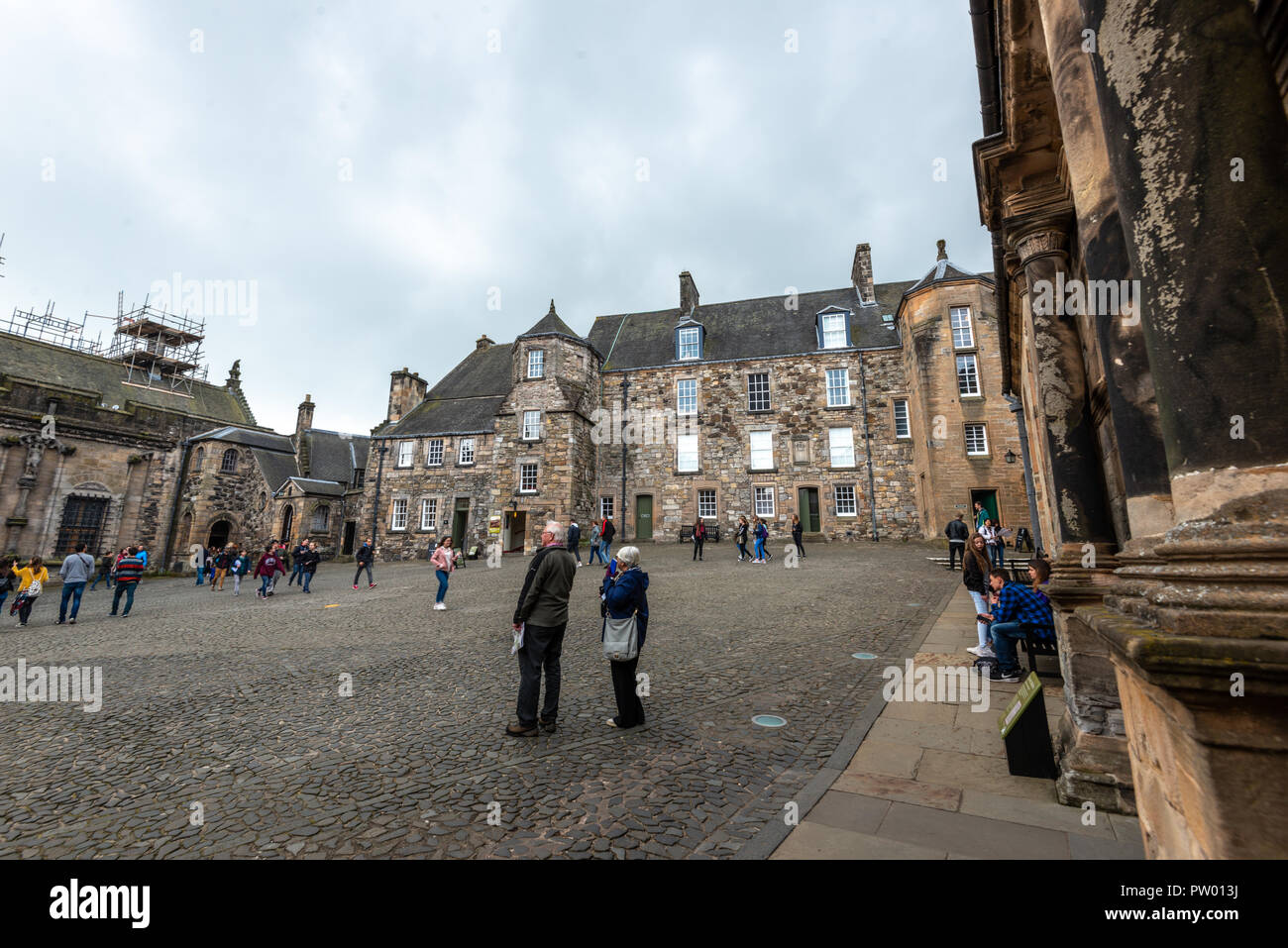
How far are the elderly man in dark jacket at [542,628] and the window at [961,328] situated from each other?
23.3 m

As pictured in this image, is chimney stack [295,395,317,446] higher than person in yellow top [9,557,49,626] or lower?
higher

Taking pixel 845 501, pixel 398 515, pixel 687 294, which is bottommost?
pixel 398 515

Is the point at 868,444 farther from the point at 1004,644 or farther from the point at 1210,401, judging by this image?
the point at 1210,401

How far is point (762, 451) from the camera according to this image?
26641mm

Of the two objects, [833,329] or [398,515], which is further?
[398,515]

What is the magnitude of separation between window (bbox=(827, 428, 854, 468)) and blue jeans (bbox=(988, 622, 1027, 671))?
20373 millimetres

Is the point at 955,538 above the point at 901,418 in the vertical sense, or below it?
below

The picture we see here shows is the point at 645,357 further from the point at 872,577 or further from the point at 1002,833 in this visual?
the point at 1002,833

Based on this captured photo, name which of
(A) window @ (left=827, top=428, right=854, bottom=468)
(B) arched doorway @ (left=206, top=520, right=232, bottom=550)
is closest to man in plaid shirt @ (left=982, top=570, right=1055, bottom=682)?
(A) window @ (left=827, top=428, right=854, bottom=468)

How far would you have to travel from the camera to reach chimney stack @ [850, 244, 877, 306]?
28141 millimetres

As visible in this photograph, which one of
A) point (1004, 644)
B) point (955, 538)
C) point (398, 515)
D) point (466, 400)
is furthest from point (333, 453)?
point (1004, 644)

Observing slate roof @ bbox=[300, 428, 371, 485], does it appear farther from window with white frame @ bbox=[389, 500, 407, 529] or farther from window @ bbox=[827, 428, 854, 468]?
window @ bbox=[827, 428, 854, 468]

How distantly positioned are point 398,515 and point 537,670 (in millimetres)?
28326
